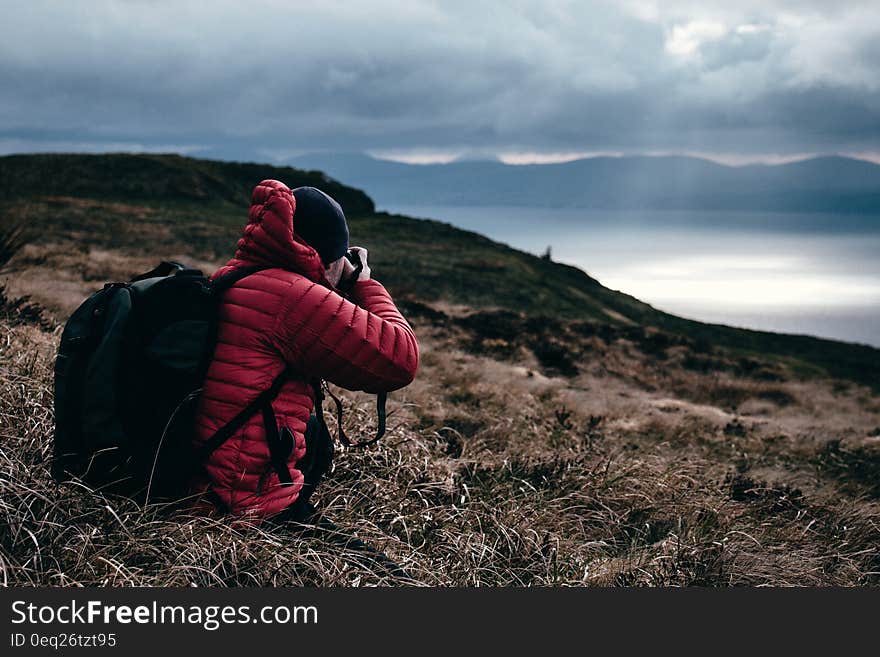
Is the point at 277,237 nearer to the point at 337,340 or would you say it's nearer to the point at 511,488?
the point at 337,340

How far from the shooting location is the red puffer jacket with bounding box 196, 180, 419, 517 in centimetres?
283

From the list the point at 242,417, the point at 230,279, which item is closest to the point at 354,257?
the point at 230,279

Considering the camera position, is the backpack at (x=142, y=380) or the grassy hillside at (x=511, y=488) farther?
the grassy hillside at (x=511, y=488)

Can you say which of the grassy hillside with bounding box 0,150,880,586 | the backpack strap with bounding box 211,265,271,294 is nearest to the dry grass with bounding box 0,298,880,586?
the grassy hillside with bounding box 0,150,880,586

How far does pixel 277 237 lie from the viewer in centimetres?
286

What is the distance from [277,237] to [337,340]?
0.49 m

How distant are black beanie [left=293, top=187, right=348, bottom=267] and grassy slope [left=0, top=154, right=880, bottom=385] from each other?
42.2 feet

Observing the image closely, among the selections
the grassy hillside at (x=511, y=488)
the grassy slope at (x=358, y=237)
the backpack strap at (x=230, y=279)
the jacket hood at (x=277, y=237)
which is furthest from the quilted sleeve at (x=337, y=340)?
the grassy slope at (x=358, y=237)

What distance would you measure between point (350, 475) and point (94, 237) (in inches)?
910

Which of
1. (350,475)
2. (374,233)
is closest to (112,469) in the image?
(350,475)

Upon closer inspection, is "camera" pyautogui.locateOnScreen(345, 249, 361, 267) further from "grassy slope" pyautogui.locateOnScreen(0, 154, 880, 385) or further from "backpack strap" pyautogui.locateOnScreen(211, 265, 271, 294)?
"grassy slope" pyautogui.locateOnScreen(0, 154, 880, 385)

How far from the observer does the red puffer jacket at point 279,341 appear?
2.83 m

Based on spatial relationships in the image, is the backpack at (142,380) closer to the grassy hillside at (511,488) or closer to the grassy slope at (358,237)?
the grassy hillside at (511,488)

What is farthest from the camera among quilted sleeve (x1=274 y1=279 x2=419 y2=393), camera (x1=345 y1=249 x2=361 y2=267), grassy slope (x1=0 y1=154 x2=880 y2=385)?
grassy slope (x1=0 y1=154 x2=880 y2=385)
